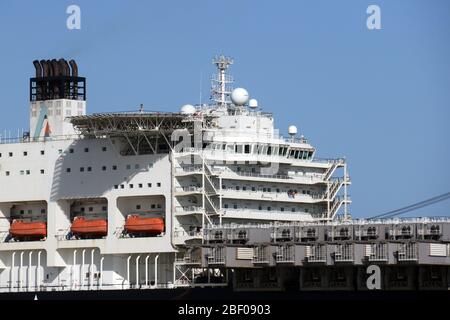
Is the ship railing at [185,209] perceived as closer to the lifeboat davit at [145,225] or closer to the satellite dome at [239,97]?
the lifeboat davit at [145,225]

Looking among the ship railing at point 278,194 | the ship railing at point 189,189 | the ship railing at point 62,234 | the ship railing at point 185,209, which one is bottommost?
the ship railing at point 62,234

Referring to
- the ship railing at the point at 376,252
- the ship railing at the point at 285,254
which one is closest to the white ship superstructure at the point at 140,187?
the ship railing at the point at 285,254

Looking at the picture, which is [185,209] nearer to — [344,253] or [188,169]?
[188,169]

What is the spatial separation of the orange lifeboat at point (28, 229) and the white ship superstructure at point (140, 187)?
87mm

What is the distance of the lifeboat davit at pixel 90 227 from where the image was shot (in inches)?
4574

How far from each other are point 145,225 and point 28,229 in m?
9.15

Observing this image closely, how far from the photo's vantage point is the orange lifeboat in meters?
119

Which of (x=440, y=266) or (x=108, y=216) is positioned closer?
(x=440, y=266)

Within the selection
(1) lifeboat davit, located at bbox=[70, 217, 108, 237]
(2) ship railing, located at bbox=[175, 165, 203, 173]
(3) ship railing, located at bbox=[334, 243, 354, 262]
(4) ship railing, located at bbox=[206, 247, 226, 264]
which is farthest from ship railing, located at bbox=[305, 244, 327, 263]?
(1) lifeboat davit, located at bbox=[70, 217, 108, 237]

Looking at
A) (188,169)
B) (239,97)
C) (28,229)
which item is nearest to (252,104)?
(239,97)
